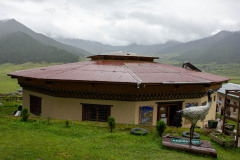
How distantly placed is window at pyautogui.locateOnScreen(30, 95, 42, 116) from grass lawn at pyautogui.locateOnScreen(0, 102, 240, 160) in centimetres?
251

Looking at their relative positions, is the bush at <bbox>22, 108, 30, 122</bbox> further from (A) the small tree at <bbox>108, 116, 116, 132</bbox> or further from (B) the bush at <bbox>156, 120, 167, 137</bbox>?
(B) the bush at <bbox>156, 120, 167, 137</bbox>

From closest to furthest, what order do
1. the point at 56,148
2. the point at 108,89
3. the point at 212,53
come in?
the point at 56,148 → the point at 108,89 → the point at 212,53

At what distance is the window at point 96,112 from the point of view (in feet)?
31.4

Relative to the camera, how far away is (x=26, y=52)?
107m

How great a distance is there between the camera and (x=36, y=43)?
119m

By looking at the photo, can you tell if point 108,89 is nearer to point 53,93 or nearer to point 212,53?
point 53,93

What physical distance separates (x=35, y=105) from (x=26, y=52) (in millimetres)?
108013

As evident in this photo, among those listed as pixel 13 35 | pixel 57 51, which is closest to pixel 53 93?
pixel 57 51

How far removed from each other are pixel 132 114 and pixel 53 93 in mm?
4158

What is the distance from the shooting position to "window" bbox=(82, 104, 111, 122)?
31.4 feet

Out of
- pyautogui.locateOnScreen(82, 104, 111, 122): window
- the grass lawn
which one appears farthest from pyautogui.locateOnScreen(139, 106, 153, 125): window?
pyautogui.locateOnScreen(82, 104, 111, 122): window

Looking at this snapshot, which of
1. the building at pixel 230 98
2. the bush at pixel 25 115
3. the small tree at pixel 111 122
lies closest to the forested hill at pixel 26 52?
the building at pixel 230 98

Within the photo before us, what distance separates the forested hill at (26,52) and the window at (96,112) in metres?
87.6

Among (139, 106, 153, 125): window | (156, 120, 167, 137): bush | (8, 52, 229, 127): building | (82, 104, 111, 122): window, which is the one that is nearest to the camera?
(156, 120, 167, 137): bush
